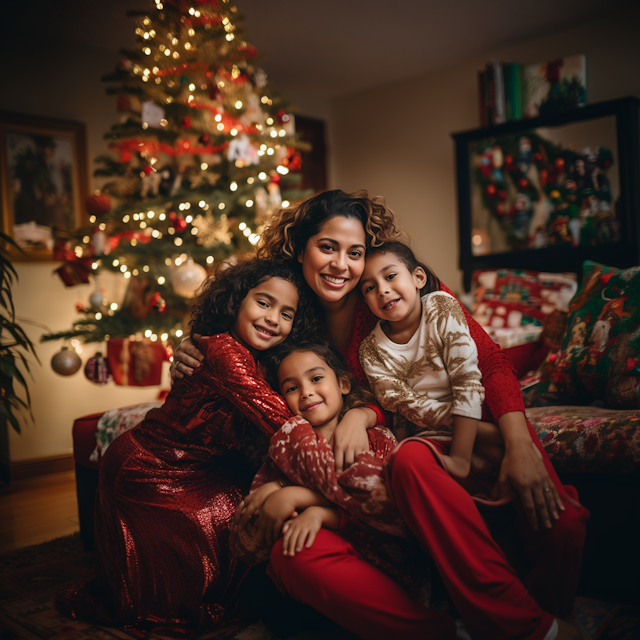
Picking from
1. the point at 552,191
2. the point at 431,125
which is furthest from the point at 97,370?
the point at 431,125

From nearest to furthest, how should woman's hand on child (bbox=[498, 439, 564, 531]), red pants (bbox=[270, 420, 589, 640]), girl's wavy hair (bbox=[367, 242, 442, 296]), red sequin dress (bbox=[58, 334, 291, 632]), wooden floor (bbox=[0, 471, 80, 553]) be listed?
red pants (bbox=[270, 420, 589, 640]), woman's hand on child (bbox=[498, 439, 564, 531]), red sequin dress (bbox=[58, 334, 291, 632]), girl's wavy hair (bbox=[367, 242, 442, 296]), wooden floor (bbox=[0, 471, 80, 553])

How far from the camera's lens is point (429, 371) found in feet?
4.62

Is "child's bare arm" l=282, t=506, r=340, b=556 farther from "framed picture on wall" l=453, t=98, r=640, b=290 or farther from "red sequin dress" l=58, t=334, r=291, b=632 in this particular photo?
"framed picture on wall" l=453, t=98, r=640, b=290

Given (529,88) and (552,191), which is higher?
(529,88)

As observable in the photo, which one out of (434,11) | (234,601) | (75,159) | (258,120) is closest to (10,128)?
(75,159)

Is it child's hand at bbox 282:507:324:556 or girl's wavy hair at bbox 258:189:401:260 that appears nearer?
child's hand at bbox 282:507:324:556

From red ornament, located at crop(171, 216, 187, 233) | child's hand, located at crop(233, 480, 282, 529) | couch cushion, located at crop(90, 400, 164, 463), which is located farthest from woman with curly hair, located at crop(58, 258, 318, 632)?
red ornament, located at crop(171, 216, 187, 233)

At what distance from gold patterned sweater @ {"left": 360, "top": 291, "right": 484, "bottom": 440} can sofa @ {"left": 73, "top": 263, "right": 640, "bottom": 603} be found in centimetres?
37

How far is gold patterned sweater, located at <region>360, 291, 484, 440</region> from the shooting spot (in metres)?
1.31

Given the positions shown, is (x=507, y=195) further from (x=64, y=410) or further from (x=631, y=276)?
(x=64, y=410)

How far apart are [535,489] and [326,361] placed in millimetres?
593

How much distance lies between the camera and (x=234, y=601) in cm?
Result: 145

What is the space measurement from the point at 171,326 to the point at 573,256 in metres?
2.45

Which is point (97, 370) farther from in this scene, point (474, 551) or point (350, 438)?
point (474, 551)
